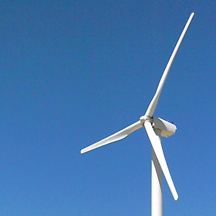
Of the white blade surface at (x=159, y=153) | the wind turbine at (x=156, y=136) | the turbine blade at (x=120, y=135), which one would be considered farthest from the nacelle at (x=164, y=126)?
the turbine blade at (x=120, y=135)

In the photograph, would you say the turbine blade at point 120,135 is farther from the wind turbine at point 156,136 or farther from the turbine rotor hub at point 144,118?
the turbine rotor hub at point 144,118

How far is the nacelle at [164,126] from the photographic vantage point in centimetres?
2775

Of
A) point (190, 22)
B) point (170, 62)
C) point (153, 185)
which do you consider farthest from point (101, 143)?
point (190, 22)

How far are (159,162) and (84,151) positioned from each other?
10179 millimetres

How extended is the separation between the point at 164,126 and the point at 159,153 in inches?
148

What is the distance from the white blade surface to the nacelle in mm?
688

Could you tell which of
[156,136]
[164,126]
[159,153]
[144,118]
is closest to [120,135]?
[144,118]

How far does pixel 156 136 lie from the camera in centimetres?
2711

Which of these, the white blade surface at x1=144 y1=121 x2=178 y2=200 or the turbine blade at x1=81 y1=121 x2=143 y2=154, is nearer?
the white blade surface at x1=144 y1=121 x2=178 y2=200

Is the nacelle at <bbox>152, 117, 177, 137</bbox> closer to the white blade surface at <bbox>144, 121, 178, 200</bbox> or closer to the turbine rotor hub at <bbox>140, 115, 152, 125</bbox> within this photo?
the turbine rotor hub at <bbox>140, 115, 152, 125</bbox>

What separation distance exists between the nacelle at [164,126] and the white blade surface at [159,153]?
0.69 metres

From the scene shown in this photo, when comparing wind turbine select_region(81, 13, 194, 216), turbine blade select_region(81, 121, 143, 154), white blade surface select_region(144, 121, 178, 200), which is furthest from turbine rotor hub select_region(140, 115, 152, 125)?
turbine blade select_region(81, 121, 143, 154)

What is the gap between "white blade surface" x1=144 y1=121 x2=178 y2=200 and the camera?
891 inches

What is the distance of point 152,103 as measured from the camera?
90.9ft
